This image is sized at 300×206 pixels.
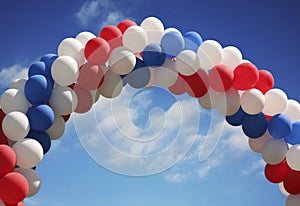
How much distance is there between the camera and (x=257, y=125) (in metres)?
5.67

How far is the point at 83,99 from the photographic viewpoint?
5.62m

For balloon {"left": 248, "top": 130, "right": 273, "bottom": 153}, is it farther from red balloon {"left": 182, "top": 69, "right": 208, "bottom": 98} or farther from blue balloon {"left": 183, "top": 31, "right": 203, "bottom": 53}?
blue balloon {"left": 183, "top": 31, "right": 203, "bottom": 53}

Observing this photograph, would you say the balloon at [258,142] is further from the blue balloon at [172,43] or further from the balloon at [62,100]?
the balloon at [62,100]

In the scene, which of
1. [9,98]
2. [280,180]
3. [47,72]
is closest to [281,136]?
[280,180]

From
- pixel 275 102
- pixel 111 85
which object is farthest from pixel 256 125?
pixel 111 85

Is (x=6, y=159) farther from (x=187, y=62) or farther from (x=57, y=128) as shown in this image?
(x=187, y=62)

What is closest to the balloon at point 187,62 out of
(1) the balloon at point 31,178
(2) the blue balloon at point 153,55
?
(2) the blue balloon at point 153,55

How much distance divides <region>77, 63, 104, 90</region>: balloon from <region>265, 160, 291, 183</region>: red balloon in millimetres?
2471

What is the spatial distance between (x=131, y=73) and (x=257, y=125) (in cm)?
174

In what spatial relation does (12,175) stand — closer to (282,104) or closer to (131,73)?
(131,73)

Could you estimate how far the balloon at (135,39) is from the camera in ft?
18.2

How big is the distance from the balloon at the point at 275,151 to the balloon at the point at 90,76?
2.31m

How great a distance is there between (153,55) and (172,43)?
0.29 m

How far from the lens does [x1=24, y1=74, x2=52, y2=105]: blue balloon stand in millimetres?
5242
